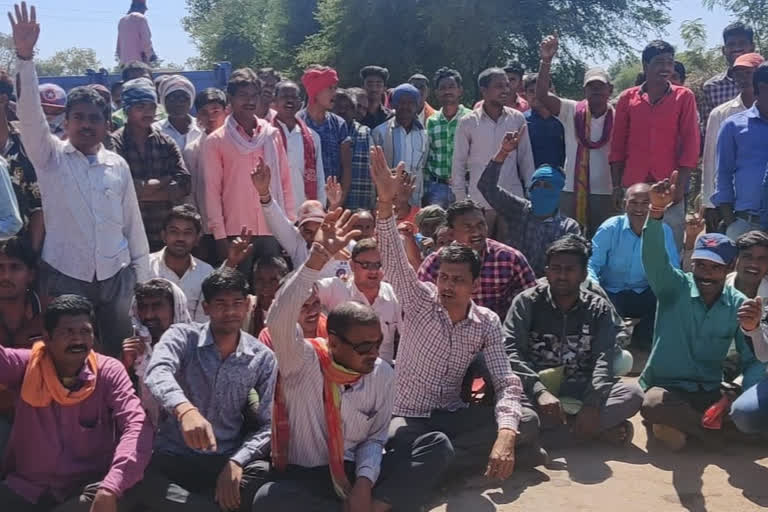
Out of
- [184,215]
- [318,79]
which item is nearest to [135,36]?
[318,79]

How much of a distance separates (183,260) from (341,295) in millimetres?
1003

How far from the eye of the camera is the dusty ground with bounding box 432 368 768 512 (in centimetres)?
453

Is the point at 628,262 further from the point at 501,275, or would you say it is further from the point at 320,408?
the point at 320,408

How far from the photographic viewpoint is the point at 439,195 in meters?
8.13

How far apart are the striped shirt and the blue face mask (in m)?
2.53

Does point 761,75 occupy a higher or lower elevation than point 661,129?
higher

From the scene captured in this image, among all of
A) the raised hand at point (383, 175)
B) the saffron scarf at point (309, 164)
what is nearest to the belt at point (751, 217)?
the saffron scarf at point (309, 164)

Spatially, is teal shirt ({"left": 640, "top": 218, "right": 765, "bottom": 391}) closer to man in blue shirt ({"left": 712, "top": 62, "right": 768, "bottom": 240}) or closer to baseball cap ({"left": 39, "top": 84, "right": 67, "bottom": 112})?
A: man in blue shirt ({"left": 712, "top": 62, "right": 768, "bottom": 240})

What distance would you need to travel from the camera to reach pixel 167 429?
4.35 m

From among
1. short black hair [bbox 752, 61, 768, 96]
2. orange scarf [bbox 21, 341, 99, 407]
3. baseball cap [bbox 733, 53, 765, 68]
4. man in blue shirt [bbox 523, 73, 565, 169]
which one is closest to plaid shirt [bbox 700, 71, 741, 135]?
baseball cap [bbox 733, 53, 765, 68]

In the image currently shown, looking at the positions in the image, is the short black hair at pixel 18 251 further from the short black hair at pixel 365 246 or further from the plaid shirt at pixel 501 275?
the plaid shirt at pixel 501 275

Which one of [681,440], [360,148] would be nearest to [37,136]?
[360,148]

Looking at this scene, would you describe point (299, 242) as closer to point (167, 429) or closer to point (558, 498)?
point (167, 429)

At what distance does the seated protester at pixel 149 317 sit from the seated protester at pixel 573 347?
1.96 meters
